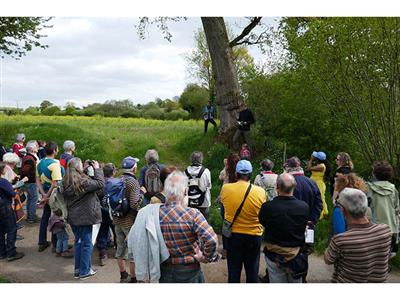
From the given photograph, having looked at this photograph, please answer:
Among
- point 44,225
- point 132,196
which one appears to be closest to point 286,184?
point 132,196

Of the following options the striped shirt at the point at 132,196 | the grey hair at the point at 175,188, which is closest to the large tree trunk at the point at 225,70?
the striped shirt at the point at 132,196

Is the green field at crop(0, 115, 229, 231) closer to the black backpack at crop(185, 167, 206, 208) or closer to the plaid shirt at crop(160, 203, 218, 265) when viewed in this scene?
the black backpack at crop(185, 167, 206, 208)

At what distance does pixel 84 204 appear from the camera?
5602mm

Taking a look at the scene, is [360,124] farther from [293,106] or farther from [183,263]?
[183,263]

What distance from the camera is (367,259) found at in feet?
11.4

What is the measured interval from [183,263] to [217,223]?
4371 mm

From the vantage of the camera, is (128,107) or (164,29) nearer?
(164,29)

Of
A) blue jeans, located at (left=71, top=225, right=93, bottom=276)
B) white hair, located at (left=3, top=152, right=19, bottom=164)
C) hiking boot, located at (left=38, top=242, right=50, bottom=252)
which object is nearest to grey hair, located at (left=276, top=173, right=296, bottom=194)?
blue jeans, located at (left=71, top=225, right=93, bottom=276)

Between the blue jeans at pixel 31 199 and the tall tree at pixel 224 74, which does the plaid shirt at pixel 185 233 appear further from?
the tall tree at pixel 224 74

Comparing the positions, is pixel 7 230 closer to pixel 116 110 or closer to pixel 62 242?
pixel 62 242

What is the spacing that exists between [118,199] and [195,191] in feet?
4.46

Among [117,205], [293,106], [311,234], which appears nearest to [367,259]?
[311,234]

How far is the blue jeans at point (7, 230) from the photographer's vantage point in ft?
20.4

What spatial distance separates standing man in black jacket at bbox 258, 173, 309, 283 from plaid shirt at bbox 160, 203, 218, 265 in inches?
28.2
